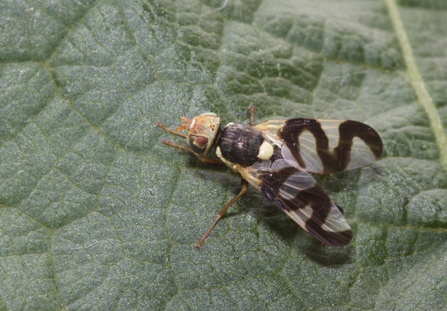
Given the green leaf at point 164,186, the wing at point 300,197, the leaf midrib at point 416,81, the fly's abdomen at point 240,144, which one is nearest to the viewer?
the green leaf at point 164,186

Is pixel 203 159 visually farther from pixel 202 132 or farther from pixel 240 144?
pixel 240 144

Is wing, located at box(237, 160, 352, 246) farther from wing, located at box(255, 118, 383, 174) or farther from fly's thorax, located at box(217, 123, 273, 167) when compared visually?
wing, located at box(255, 118, 383, 174)

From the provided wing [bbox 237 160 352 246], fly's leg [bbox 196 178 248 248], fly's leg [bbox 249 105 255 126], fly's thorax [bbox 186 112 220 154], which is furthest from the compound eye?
fly's leg [bbox 249 105 255 126]

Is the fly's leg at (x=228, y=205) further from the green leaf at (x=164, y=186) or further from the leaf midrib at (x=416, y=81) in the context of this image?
the leaf midrib at (x=416, y=81)

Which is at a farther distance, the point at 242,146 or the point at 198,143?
the point at 242,146

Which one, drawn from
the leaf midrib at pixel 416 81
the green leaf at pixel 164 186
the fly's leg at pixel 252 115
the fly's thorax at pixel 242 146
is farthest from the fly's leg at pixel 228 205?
the leaf midrib at pixel 416 81

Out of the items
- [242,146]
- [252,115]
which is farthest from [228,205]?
[252,115]
